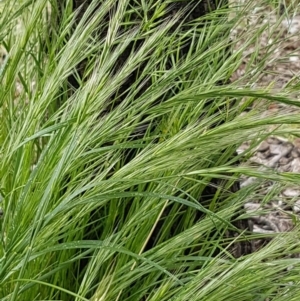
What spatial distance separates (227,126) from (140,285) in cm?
49

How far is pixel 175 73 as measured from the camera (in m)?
1.25

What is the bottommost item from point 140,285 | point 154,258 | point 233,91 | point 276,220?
point 276,220

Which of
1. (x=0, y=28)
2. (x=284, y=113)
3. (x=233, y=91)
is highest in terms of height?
(x=0, y=28)

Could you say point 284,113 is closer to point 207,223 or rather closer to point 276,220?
point 207,223

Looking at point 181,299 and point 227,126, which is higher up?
point 227,126

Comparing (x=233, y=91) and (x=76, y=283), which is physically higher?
(x=233, y=91)

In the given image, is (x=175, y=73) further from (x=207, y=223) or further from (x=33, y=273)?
(x=33, y=273)

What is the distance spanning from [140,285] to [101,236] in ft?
0.44

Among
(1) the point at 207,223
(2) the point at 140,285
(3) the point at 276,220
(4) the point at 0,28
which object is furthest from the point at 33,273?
(3) the point at 276,220

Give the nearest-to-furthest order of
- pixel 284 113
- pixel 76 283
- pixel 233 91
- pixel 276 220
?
pixel 233 91, pixel 284 113, pixel 76 283, pixel 276 220

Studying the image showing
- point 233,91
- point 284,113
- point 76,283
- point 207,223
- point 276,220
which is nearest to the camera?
point 233,91

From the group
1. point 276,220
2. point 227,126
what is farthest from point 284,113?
point 276,220

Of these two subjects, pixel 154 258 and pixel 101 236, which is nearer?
pixel 154 258

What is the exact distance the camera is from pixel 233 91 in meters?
1.10
